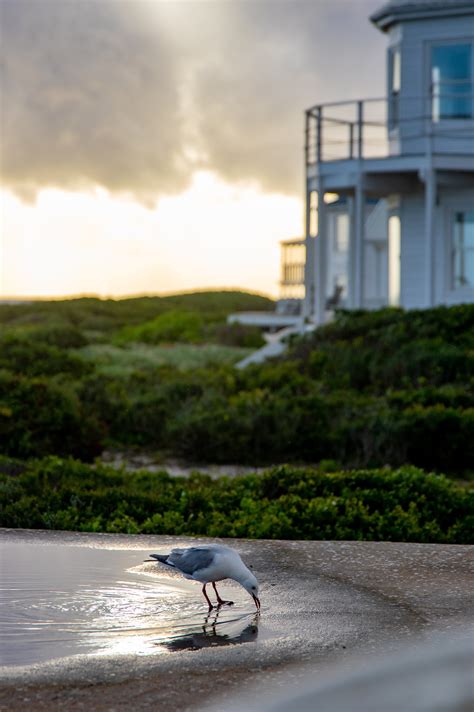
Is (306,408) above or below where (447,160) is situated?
below

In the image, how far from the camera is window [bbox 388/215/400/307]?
23906 millimetres

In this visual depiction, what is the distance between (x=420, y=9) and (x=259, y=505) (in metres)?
17.4

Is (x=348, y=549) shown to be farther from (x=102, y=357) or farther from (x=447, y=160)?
(x=102, y=357)

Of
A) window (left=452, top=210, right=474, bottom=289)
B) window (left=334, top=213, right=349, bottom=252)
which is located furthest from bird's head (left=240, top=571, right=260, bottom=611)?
window (left=334, top=213, right=349, bottom=252)

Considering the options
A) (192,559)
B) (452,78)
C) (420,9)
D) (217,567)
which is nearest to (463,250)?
(452,78)

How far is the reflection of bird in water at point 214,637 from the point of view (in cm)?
438

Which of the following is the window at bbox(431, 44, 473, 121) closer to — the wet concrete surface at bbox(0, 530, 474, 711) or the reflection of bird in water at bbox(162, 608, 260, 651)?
the wet concrete surface at bbox(0, 530, 474, 711)

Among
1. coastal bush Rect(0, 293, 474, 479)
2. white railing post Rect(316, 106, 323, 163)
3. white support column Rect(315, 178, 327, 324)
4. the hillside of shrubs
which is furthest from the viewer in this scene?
white support column Rect(315, 178, 327, 324)

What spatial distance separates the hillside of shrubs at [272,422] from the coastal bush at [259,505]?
2 cm

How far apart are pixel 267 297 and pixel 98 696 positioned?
64.3 metres

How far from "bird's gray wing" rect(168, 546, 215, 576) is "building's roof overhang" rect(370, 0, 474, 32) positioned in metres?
19.9

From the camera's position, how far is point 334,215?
124 ft

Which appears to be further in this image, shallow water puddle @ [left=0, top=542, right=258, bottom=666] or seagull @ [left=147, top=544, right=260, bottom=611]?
seagull @ [left=147, top=544, right=260, bottom=611]

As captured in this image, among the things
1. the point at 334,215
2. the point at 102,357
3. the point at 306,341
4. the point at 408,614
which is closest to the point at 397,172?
the point at 306,341
